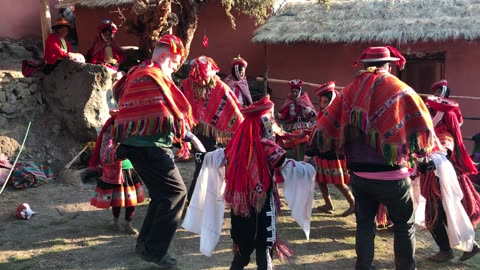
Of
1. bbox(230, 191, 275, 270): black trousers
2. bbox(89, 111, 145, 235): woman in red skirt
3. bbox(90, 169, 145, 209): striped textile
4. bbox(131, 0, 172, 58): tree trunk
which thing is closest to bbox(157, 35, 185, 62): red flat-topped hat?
bbox(89, 111, 145, 235): woman in red skirt

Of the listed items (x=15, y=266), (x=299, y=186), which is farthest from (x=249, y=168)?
(x=15, y=266)

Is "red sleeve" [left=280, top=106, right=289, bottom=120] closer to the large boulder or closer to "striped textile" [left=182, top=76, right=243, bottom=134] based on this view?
"striped textile" [left=182, top=76, right=243, bottom=134]

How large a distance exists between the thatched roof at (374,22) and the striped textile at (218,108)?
5.65m

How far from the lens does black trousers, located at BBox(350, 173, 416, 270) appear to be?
3.49 m

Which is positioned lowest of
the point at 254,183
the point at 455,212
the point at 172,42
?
the point at 455,212

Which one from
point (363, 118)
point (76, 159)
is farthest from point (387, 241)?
point (76, 159)

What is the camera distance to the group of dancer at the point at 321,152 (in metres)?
3.45

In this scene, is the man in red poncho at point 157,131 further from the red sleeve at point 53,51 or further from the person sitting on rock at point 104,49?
the person sitting on rock at point 104,49

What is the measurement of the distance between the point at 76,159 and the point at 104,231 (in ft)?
8.12

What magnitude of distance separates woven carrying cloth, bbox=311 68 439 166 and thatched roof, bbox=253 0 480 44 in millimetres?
6549

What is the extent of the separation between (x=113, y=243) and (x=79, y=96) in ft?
11.4

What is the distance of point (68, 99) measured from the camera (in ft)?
24.9

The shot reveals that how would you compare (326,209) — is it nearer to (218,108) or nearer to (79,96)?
(218,108)

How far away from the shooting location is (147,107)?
12.5ft
